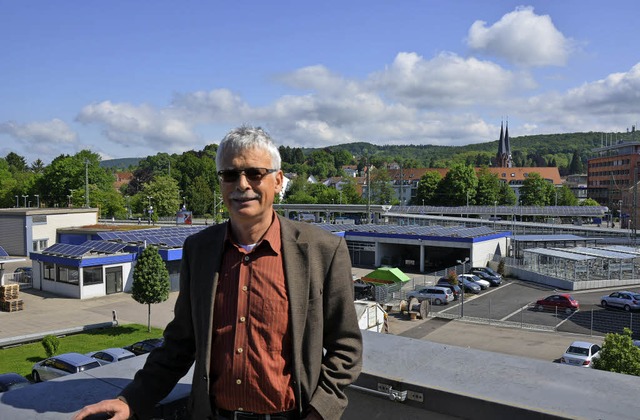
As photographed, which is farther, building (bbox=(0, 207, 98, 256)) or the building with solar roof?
building (bbox=(0, 207, 98, 256))

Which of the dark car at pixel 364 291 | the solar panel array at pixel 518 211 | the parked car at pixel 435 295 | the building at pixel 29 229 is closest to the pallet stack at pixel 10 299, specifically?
the dark car at pixel 364 291

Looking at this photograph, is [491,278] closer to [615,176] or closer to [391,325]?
[391,325]

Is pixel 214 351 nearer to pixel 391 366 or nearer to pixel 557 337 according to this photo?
pixel 391 366

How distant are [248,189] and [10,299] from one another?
2790cm

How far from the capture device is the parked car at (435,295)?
28188 mm

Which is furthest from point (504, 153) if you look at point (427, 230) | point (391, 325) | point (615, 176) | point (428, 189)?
point (391, 325)

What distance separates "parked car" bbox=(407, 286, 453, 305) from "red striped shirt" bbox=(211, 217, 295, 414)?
26.3 metres

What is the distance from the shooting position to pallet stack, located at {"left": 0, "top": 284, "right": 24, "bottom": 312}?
25609mm

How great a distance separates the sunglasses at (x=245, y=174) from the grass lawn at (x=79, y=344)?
54.0 ft

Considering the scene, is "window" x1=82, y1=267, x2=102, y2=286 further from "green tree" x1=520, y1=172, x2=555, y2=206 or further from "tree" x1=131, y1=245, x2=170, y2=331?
"green tree" x1=520, y1=172, x2=555, y2=206

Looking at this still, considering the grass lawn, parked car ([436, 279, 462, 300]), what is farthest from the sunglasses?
parked car ([436, 279, 462, 300])

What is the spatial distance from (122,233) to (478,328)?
23029 millimetres

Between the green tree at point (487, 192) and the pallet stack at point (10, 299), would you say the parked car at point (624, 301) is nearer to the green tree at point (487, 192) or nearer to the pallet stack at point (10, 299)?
the pallet stack at point (10, 299)

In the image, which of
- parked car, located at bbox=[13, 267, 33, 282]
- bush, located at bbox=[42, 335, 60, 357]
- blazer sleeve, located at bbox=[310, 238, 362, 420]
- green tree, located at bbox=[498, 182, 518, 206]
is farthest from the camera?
green tree, located at bbox=[498, 182, 518, 206]
